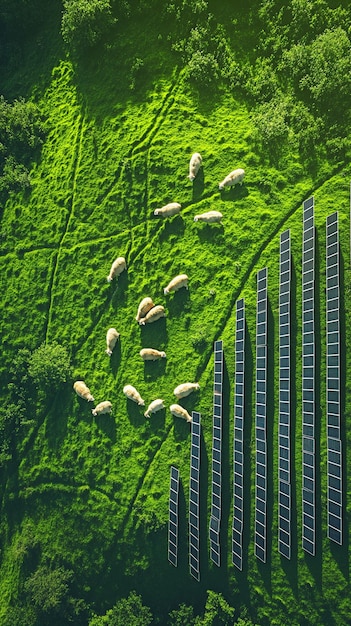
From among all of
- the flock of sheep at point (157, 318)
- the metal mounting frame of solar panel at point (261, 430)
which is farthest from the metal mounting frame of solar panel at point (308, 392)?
the flock of sheep at point (157, 318)

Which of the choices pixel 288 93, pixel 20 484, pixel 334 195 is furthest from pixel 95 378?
pixel 288 93

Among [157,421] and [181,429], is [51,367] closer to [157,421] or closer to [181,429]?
[157,421]

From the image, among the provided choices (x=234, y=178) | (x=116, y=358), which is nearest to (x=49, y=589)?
(x=116, y=358)

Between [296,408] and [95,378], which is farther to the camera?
[95,378]

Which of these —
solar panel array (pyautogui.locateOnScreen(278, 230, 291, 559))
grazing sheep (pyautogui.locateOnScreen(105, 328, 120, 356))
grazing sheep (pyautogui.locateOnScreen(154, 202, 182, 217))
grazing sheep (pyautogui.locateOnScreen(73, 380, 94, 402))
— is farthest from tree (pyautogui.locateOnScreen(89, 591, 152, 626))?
grazing sheep (pyautogui.locateOnScreen(154, 202, 182, 217))

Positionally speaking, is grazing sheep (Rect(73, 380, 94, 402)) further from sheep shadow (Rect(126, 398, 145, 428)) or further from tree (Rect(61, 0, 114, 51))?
tree (Rect(61, 0, 114, 51))

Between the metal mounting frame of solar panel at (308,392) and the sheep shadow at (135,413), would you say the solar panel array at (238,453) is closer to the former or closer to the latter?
the metal mounting frame of solar panel at (308,392)

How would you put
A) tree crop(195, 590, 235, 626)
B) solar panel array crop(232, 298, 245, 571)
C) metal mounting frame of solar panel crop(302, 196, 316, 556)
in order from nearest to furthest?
metal mounting frame of solar panel crop(302, 196, 316, 556) → solar panel array crop(232, 298, 245, 571) → tree crop(195, 590, 235, 626)

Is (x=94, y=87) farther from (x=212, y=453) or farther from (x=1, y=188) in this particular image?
(x=212, y=453)
